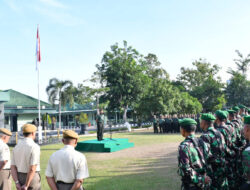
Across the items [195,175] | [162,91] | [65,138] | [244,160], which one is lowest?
[195,175]

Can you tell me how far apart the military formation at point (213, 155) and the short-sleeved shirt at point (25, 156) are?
1.99 metres

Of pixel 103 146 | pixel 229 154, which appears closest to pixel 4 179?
pixel 229 154

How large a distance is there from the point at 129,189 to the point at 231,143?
2.68 meters

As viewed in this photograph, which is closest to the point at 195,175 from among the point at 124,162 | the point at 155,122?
the point at 124,162

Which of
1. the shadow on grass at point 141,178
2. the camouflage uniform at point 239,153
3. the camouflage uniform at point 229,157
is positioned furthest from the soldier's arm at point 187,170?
the shadow on grass at point 141,178

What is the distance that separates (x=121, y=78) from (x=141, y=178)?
2718cm

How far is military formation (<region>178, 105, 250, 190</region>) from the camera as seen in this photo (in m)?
3.00

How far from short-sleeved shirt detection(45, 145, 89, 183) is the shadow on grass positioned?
3.46 m

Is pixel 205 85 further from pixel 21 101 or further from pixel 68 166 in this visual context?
pixel 68 166

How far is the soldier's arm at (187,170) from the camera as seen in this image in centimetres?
299

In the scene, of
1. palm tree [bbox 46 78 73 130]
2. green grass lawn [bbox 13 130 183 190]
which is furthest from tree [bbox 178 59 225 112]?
green grass lawn [bbox 13 130 183 190]

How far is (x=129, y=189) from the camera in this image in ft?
19.3

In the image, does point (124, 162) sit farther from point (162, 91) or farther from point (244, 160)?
point (162, 91)

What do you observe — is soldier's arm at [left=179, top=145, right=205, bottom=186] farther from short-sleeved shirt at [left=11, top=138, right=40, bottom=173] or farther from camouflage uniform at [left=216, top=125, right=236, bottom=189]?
short-sleeved shirt at [left=11, top=138, right=40, bottom=173]
